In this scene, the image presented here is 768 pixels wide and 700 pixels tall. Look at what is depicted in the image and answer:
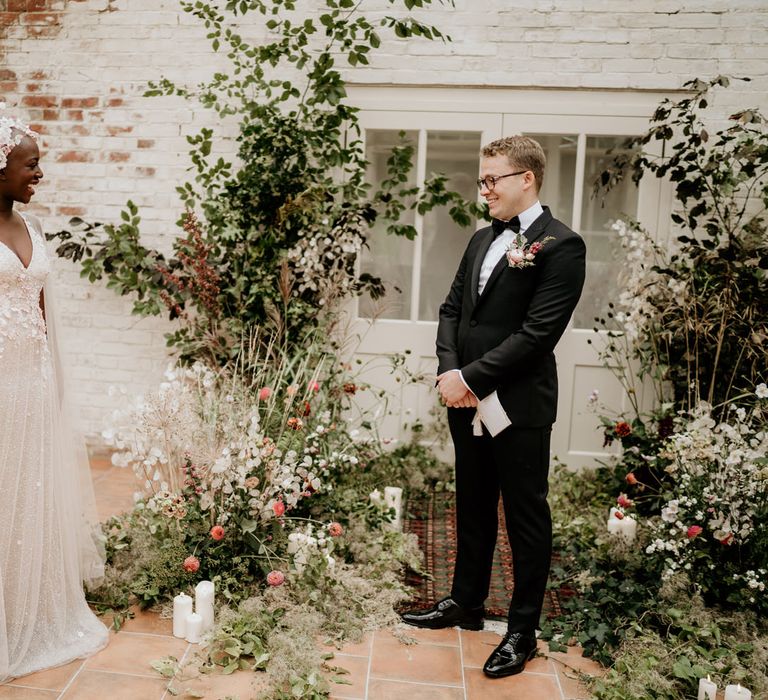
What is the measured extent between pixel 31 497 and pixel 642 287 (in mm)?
2941

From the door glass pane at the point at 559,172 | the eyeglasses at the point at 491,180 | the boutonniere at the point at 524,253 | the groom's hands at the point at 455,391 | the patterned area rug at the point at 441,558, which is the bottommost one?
the patterned area rug at the point at 441,558

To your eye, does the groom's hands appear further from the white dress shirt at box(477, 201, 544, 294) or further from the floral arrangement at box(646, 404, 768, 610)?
the floral arrangement at box(646, 404, 768, 610)

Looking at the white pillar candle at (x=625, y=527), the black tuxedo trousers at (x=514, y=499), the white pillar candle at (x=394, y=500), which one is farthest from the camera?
the white pillar candle at (x=394, y=500)

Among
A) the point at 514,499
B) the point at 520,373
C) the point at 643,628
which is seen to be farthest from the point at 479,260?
the point at 643,628

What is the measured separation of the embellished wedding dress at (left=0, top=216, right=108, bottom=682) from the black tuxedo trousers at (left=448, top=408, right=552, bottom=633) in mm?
1386

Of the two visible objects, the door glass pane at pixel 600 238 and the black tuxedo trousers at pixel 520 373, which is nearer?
the black tuxedo trousers at pixel 520 373

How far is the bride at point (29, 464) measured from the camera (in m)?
2.35

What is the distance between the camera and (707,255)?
12.3 ft

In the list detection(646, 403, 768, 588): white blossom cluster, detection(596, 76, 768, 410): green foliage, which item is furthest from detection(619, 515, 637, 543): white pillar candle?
detection(596, 76, 768, 410): green foliage

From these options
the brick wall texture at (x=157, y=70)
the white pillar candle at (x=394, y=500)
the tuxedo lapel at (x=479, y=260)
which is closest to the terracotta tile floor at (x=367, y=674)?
the white pillar candle at (x=394, y=500)

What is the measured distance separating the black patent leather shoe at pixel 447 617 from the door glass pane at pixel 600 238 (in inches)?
78.4

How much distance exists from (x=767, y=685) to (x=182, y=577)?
2077 millimetres

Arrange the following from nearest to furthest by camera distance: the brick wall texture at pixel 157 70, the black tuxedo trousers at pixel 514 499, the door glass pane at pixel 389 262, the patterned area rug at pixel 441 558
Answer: the black tuxedo trousers at pixel 514 499
the patterned area rug at pixel 441 558
the brick wall texture at pixel 157 70
the door glass pane at pixel 389 262

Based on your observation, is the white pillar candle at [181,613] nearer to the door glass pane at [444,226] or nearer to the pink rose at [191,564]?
the pink rose at [191,564]
